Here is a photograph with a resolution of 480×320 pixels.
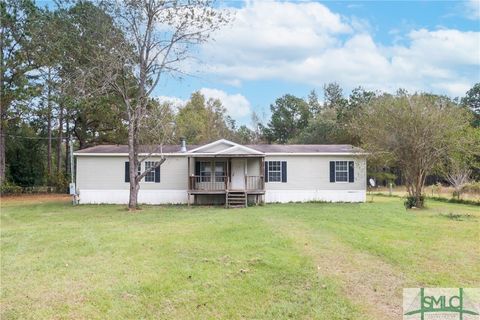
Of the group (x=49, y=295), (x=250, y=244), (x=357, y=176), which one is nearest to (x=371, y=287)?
(x=250, y=244)

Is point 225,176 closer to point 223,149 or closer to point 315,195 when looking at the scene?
point 223,149

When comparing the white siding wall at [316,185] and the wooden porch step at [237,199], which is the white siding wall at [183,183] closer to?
the white siding wall at [316,185]

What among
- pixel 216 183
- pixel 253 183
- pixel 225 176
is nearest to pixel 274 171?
pixel 253 183

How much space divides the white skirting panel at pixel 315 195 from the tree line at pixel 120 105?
1937mm

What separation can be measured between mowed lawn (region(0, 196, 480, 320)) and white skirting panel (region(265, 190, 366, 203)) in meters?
9.08

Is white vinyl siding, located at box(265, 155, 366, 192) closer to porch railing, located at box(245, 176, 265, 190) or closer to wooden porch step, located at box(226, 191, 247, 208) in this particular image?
porch railing, located at box(245, 176, 265, 190)

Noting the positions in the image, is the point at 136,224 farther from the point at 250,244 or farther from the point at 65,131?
the point at 65,131

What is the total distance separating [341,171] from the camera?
21.2m

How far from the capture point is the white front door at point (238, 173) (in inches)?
827

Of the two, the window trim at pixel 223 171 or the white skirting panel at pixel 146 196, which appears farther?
the white skirting panel at pixel 146 196

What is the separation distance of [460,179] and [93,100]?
21.9 m

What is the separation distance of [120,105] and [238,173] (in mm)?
11697

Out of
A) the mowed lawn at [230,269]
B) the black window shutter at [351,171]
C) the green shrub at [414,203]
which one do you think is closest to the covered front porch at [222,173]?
the black window shutter at [351,171]

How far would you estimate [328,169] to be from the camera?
21.2 meters
